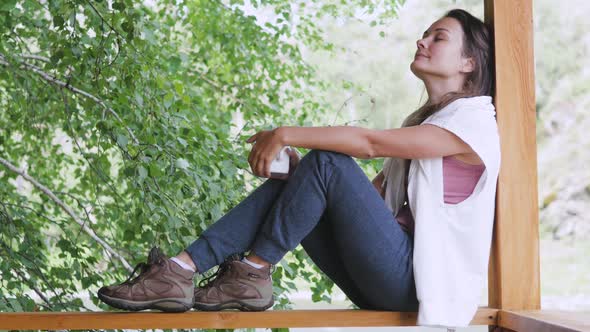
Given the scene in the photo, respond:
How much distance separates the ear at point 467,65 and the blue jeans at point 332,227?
0.47 meters

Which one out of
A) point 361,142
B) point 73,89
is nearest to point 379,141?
point 361,142

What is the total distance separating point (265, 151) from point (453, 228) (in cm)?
50

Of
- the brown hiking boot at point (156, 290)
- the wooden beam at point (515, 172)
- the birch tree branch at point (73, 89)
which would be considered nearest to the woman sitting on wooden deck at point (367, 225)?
the brown hiking boot at point (156, 290)

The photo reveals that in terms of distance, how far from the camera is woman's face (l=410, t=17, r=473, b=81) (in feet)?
7.14

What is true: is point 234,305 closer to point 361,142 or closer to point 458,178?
point 361,142

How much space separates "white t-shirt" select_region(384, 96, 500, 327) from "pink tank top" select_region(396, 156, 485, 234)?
18mm

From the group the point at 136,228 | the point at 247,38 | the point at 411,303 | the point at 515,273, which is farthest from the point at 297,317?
the point at 247,38

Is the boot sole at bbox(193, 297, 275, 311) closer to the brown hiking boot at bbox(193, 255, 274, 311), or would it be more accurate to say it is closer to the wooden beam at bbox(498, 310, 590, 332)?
the brown hiking boot at bbox(193, 255, 274, 311)

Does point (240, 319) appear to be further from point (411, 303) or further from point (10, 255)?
point (10, 255)

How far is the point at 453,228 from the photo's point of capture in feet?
6.67

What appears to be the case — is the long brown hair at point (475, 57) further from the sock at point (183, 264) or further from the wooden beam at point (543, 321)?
the sock at point (183, 264)

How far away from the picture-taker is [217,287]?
6.46ft

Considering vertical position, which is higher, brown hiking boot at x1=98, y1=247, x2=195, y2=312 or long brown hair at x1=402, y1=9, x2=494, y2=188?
long brown hair at x1=402, y1=9, x2=494, y2=188

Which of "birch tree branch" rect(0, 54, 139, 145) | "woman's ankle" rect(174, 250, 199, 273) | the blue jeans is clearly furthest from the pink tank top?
"birch tree branch" rect(0, 54, 139, 145)
